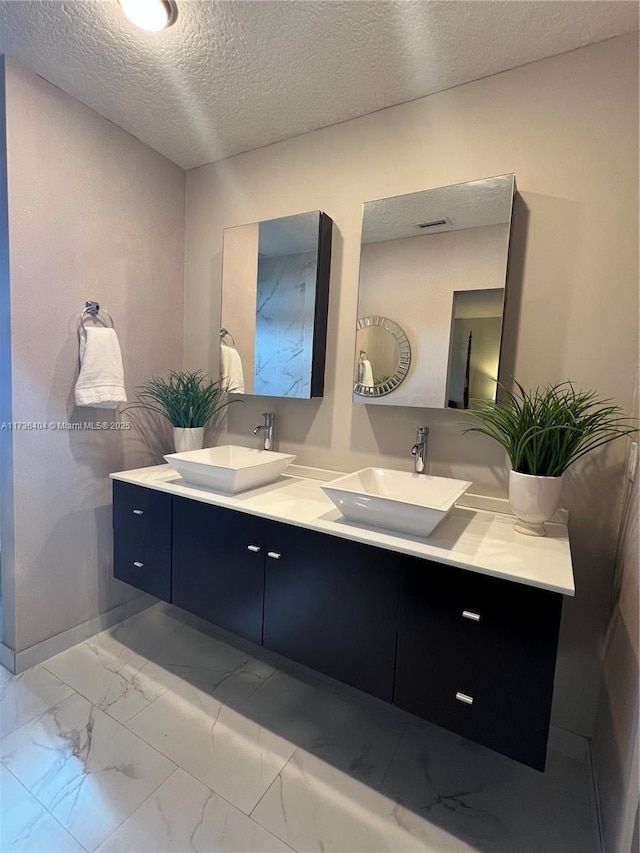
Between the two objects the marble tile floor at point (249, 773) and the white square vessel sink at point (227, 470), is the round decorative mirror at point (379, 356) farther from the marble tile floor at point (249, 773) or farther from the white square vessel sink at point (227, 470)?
the marble tile floor at point (249, 773)

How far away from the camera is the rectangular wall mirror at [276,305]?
5.84 ft

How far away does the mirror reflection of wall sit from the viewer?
1444 millimetres

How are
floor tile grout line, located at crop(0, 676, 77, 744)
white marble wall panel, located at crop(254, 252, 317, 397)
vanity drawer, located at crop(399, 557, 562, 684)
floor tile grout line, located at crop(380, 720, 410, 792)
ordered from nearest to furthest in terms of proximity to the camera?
vanity drawer, located at crop(399, 557, 562, 684) < floor tile grout line, located at crop(380, 720, 410, 792) < floor tile grout line, located at crop(0, 676, 77, 744) < white marble wall panel, located at crop(254, 252, 317, 397)

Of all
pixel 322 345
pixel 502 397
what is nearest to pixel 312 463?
pixel 322 345

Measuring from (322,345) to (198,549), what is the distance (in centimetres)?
103

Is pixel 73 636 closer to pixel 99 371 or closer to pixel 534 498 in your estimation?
pixel 99 371

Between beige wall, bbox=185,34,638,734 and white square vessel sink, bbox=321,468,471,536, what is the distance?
131mm

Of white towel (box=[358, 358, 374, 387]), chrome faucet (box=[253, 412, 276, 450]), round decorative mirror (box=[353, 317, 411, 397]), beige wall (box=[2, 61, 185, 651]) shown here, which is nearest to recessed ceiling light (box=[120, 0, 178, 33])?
beige wall (box=[2, 61, 185, 651])

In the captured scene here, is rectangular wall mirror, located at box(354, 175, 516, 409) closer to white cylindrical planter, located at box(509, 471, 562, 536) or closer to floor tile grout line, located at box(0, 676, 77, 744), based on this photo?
white cylindrical planter, located at box(509, 471, 562, 536)

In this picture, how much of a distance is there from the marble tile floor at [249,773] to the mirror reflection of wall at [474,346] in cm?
129

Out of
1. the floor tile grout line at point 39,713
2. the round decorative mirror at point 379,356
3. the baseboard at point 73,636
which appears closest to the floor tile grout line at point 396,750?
the floor tile grout line at point 39,713

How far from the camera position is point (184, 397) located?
77.9 inches

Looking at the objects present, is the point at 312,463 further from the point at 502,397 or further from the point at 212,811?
the point at 212,811

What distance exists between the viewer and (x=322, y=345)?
6.00 ft
